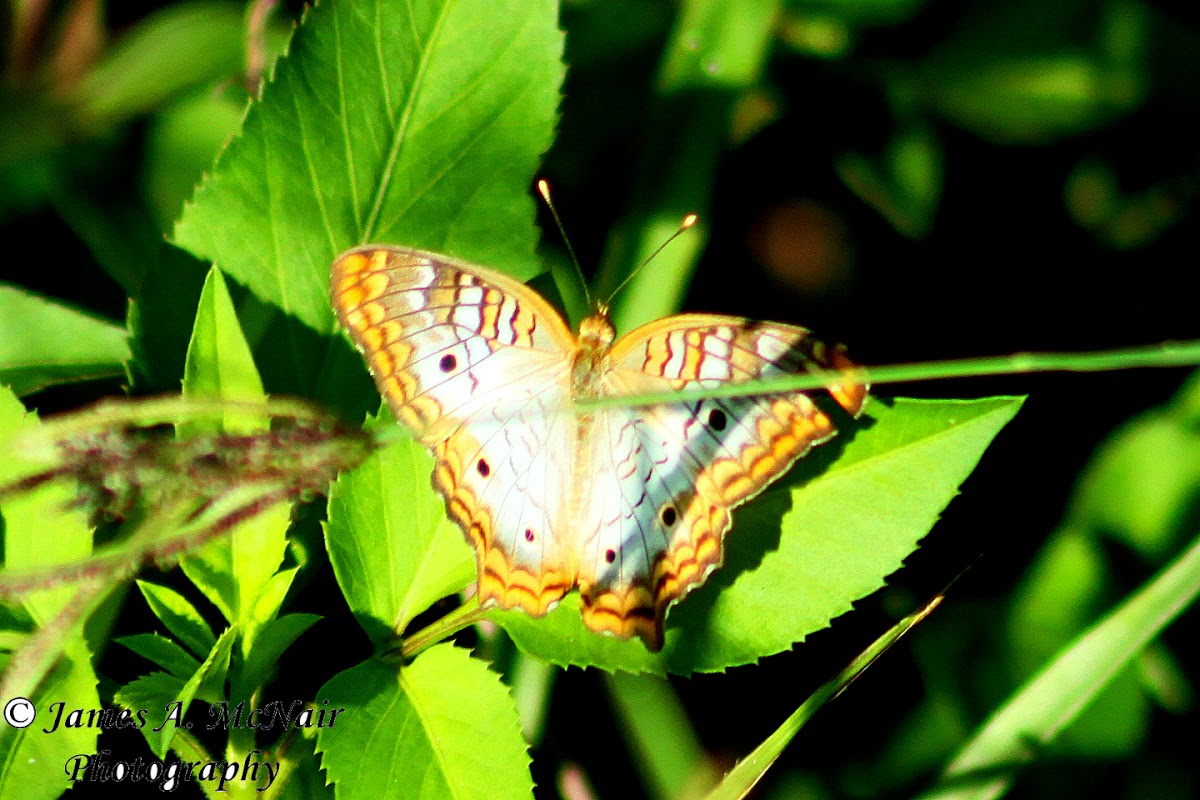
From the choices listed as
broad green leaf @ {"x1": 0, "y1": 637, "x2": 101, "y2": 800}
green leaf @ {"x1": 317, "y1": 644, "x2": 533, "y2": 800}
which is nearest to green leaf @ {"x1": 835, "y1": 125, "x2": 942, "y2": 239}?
green leaf @ {"x1": 317, "y1": 644, "x2": 533, "y2": 800}

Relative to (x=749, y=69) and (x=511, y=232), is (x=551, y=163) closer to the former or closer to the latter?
(x=749, y=69)

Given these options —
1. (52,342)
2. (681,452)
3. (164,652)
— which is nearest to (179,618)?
(164,652)

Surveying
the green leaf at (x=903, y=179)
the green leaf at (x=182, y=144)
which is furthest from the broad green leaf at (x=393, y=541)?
the green leaf at (x=903, y=179)

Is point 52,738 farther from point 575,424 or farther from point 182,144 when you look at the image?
point 182,144

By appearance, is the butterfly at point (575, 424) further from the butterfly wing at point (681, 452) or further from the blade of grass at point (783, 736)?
the blade of grass at point (783, 736)

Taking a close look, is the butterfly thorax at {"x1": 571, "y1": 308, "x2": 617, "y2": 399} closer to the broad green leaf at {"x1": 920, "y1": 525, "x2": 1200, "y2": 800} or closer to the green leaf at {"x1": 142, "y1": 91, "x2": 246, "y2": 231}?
the broad green leaf at {"x1": 920, "y1": 525, "x2": 1200, "y2": 800}

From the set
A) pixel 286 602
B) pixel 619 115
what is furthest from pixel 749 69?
pixel 286 602
